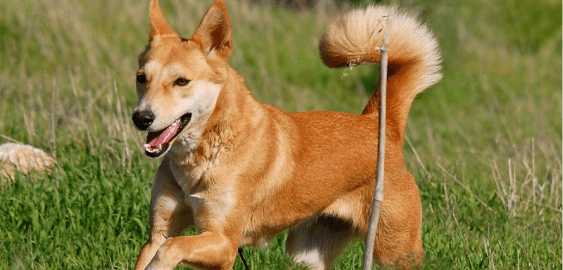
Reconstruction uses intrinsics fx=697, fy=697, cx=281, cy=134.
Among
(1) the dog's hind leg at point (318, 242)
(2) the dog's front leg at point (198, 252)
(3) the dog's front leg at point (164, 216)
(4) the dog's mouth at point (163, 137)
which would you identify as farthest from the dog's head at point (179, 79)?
(1) the dog's hind leg at point (318, 242)

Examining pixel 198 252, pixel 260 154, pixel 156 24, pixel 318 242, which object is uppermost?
pixel 156 24

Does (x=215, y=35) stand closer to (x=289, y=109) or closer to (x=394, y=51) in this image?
(x=394, y=51)

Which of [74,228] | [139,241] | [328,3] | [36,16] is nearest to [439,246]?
[139,241]

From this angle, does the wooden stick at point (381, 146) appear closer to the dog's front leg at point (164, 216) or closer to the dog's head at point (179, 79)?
the dog's head at point (179, 79)

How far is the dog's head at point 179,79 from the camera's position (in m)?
3.30

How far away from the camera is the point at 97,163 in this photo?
518 cm

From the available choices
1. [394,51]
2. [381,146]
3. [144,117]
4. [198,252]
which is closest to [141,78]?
[144,117]

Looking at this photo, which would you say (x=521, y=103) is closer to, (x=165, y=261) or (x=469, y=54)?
(x=469, y=54)

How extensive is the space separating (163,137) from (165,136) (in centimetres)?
1

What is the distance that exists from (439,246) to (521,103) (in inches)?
214

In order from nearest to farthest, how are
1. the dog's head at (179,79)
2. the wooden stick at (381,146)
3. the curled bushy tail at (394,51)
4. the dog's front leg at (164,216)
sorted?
the wooden stick at (381,146) → the dog's head at (179,79) → the dog's front leg at (164,216) → the curled bushy tail at (394,51)

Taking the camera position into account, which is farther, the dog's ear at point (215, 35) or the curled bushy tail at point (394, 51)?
the curled bushy tail at point (394, 51)

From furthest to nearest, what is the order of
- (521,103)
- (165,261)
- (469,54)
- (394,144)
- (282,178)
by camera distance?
Result: (469,54) → (521,103) → (394,144) → (282,178) → (165,261)

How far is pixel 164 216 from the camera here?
354 centimetres
